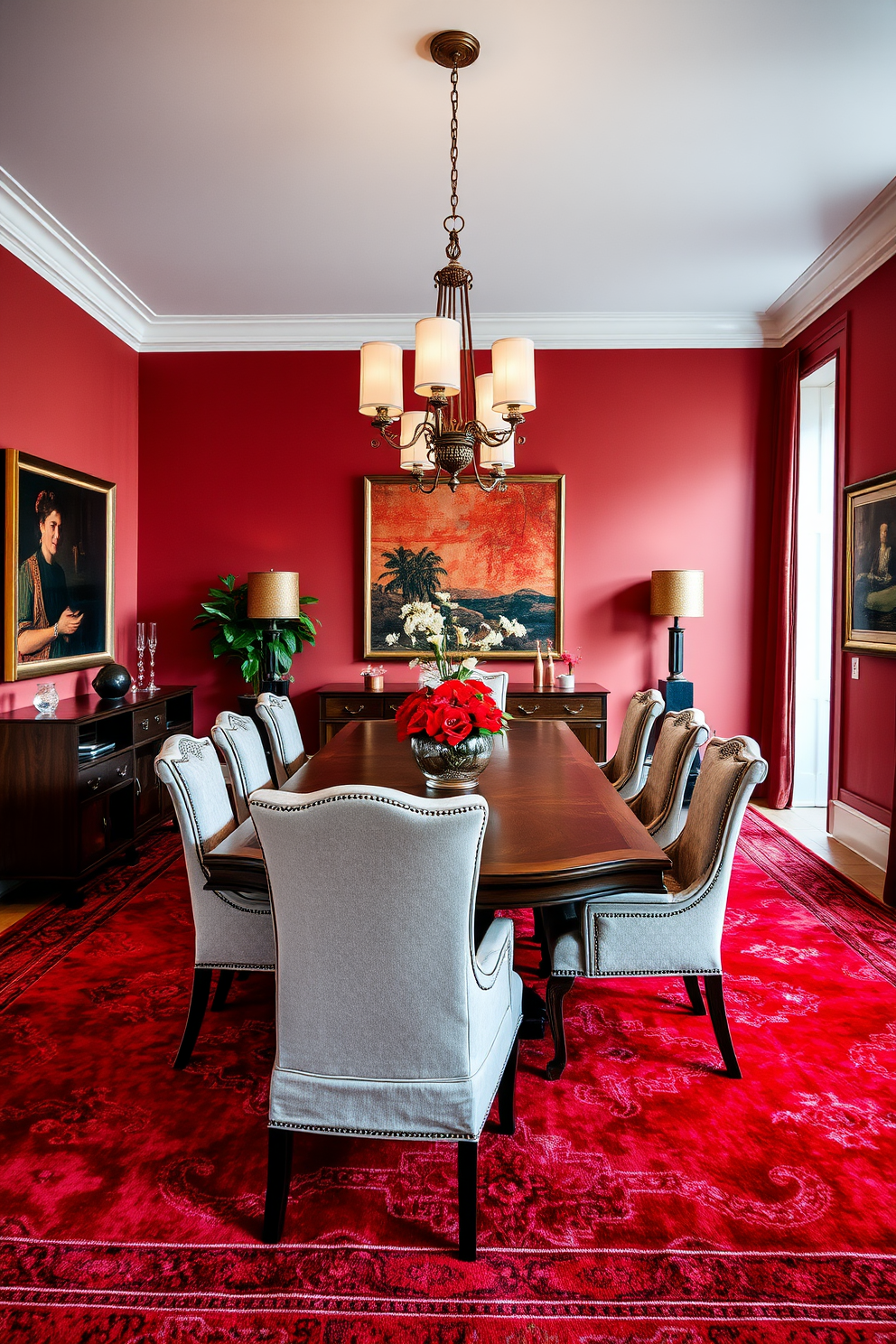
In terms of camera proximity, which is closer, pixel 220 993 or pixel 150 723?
pixel 220 993

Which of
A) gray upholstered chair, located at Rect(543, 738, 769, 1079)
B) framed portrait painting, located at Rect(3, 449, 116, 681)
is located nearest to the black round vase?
framed portrait painting, located at Rect(3, 449, 116, 681)

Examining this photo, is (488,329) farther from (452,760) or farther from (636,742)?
(452,760)

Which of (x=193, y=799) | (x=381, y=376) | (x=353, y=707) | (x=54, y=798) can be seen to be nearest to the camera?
(x=193, y=799)

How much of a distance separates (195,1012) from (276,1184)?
81 cm

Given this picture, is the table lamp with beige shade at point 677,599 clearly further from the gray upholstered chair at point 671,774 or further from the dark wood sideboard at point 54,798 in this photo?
the dark wood sideboard at point 54,798

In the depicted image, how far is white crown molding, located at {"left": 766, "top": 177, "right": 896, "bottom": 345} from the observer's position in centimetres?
421

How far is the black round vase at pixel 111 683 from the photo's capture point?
4.55 meters

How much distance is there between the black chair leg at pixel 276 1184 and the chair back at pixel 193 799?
Result: 717mm

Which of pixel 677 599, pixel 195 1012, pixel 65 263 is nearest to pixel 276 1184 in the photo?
pixel 195 1012

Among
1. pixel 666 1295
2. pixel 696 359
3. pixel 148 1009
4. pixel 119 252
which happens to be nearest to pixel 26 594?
pixel 119 252

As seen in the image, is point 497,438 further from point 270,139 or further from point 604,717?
point 604,717

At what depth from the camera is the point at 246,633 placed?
5.64 metres

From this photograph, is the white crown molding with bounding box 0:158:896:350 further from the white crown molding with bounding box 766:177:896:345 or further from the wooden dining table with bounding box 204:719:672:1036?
the wooden dining table with bounding box 204:719:672:1036

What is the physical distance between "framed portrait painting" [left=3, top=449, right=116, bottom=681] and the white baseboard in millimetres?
4604
